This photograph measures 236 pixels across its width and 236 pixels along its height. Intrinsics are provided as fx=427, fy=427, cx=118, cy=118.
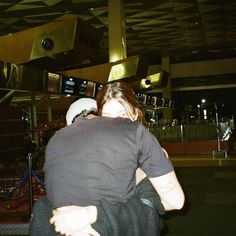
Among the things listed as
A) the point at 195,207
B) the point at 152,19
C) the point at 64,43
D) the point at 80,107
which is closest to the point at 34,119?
the point at 64,43

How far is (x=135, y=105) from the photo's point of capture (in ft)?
6.93

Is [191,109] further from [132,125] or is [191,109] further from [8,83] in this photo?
[132,125]

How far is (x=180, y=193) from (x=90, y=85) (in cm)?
1101

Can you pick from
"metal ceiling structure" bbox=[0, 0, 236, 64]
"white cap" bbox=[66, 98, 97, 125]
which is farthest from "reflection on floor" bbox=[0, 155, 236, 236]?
"metal ceiling structure" bbox=[0, 0, 236, 64]

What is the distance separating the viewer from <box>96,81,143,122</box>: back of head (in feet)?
6.79

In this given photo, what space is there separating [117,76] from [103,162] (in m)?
12.0

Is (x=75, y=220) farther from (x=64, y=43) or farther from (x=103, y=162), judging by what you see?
(x=64, y=43)

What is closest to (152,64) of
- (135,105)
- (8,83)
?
(8,83)

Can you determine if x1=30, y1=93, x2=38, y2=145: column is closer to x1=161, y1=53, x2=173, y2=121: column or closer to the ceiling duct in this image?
the ceiling duct

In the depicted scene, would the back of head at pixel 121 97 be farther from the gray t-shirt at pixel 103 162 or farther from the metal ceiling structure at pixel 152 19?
the metal ceiling structure at pixel 152 19

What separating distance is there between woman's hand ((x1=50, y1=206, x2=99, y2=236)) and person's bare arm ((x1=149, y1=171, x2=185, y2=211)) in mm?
298

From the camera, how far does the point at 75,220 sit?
1.79 metres

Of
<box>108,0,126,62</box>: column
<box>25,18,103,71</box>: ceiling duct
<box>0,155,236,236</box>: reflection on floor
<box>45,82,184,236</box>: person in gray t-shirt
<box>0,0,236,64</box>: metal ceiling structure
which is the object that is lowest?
<box>0,155,236,236</box>: reflection on floor

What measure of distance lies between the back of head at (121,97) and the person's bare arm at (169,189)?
1.24ft
